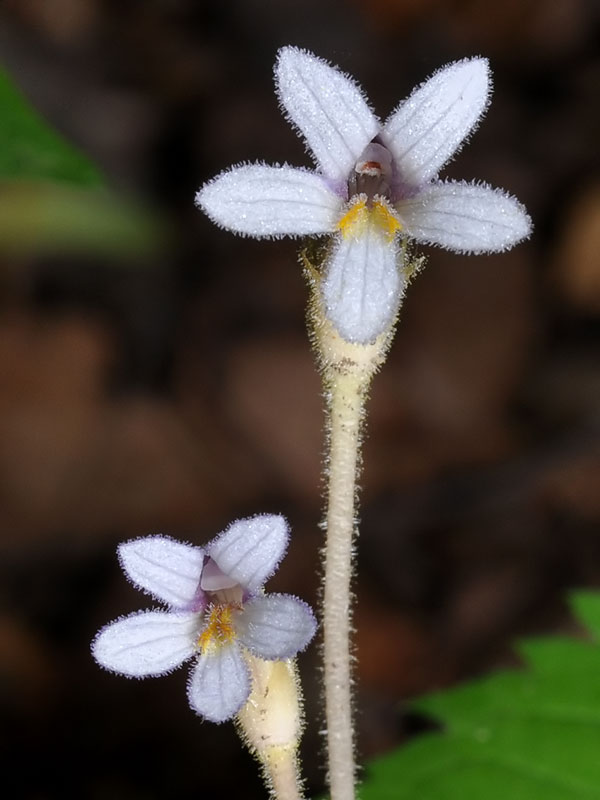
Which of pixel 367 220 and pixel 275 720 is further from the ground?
pixel 367 220

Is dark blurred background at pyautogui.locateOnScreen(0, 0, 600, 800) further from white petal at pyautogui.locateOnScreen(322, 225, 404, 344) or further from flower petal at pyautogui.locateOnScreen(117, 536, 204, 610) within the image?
white petal at pyautogui.locateOnScreen(322, 225, 404, 344)

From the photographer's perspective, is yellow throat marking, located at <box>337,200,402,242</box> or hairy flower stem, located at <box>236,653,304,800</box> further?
hairy flower stem, located at <box>236,653,304,800</box>

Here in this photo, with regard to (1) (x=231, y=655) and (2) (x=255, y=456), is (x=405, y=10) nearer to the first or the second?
(2) (x=255, y=456)

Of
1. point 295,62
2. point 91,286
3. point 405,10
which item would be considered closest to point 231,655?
point 295,62

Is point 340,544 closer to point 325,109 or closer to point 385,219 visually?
point 385,219

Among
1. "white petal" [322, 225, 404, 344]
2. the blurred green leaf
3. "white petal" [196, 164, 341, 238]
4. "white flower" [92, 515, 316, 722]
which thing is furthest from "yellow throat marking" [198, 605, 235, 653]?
the blurred green leaf

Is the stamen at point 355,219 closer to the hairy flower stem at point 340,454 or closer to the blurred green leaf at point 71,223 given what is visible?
the hairy flower stem at point 340,454

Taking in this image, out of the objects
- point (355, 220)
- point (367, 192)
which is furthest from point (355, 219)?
point (367, 192)
